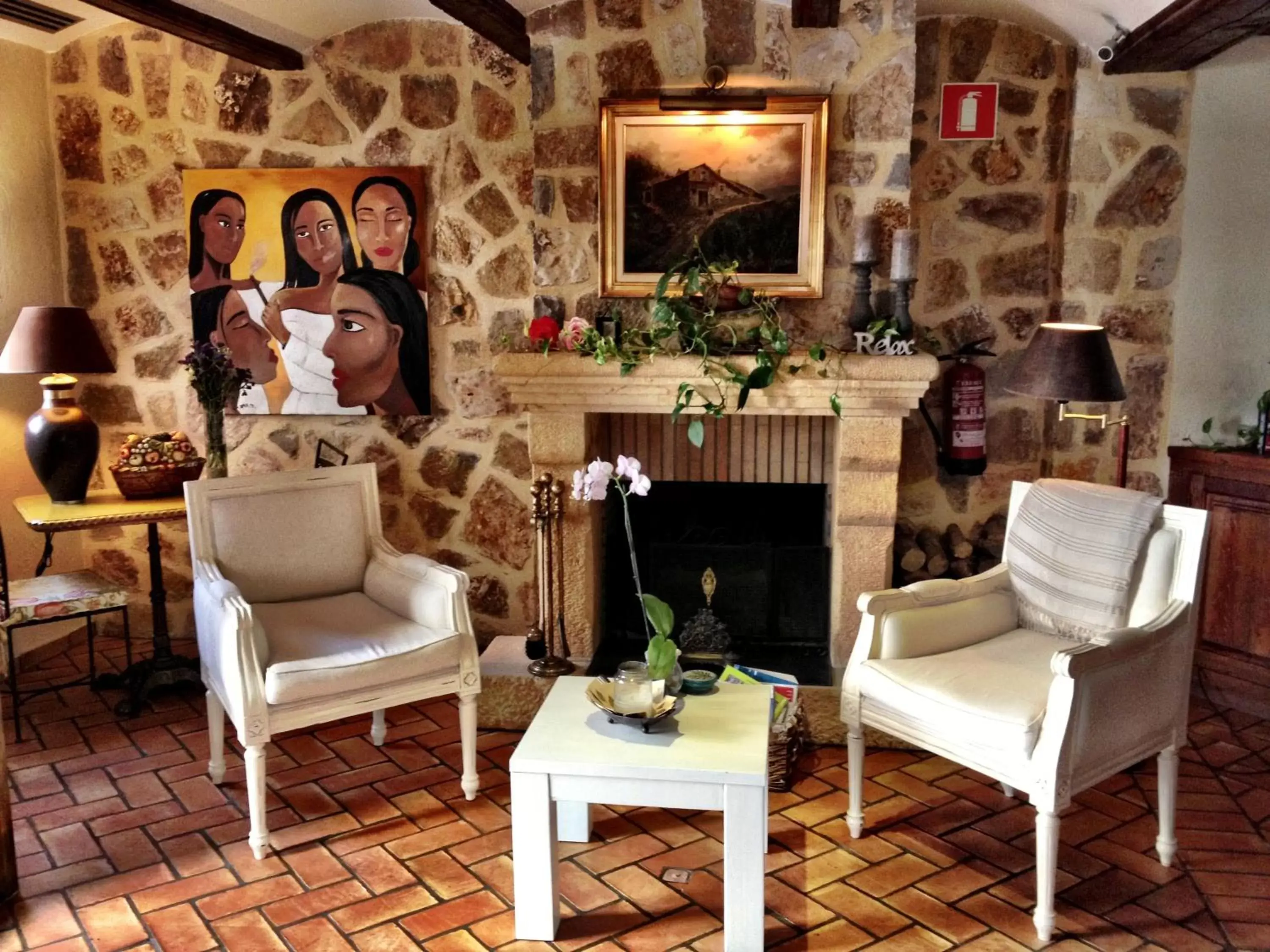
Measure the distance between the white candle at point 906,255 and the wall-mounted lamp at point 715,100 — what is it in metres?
0.60

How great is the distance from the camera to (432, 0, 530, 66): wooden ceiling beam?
3109 mm

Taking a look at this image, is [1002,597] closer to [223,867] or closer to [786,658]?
[786,658]

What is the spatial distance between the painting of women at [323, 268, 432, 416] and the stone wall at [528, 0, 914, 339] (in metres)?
0.69

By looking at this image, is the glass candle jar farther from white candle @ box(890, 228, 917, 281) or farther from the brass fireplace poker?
white candle @ box(890, 228, 917, 281)

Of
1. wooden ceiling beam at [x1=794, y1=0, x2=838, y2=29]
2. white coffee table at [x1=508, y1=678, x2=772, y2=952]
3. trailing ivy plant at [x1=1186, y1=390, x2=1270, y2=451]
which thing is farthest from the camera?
trailing ivy plant at [x1=1186, y1=390, x2=1270, y2=451]

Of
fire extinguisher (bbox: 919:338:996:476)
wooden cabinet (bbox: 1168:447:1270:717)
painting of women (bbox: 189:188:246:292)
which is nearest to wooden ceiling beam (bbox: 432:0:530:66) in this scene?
painting of women (bbox: 189:188:246:292)

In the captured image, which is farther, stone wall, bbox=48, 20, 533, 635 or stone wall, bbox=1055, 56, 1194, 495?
stone wall, bbox=48, 20, 533, 635

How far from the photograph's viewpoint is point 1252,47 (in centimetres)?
341

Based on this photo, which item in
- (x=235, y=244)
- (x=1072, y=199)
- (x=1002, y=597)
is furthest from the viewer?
(x=235, y=244)

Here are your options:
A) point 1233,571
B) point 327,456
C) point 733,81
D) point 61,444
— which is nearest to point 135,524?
point 61,444

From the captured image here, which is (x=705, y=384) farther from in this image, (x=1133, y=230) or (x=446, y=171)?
(x=1133, y=230)

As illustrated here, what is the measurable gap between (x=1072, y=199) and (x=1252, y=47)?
2.20ft

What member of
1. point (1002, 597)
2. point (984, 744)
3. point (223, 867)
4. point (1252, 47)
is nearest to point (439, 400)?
point (223, 867)

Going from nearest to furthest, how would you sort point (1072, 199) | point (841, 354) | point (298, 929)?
1. point (298, 929)
2. point (841, 354)
3. point (1072, 199)
